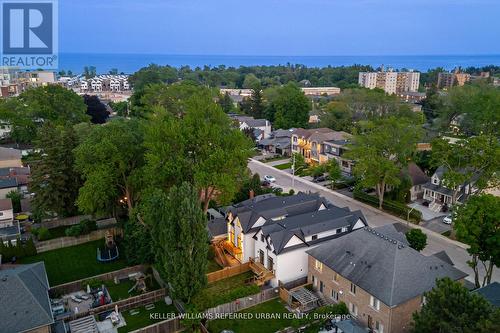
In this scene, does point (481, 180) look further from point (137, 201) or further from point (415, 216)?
point (137, 201)

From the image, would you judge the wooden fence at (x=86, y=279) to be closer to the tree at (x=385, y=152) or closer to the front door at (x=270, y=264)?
the front door at (x=270, y=264)

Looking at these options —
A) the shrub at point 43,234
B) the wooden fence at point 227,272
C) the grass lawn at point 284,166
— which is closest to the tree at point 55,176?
the shrub at point 43,234

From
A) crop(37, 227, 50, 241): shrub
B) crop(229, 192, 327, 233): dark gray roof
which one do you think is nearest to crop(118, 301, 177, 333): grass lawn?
crop(229, 192, 327, 233): dark gray roof

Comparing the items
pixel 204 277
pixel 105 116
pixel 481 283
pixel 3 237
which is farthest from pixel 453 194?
pixel 105 116

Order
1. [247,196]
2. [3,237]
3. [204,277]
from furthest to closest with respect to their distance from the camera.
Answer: [247,196], [3,237], [204,277]

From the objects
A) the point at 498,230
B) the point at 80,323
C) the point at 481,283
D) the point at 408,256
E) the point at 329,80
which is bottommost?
the point at 80,323

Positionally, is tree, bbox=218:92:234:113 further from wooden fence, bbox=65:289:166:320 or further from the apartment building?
wooden fence, bbox=65:289:166:320
